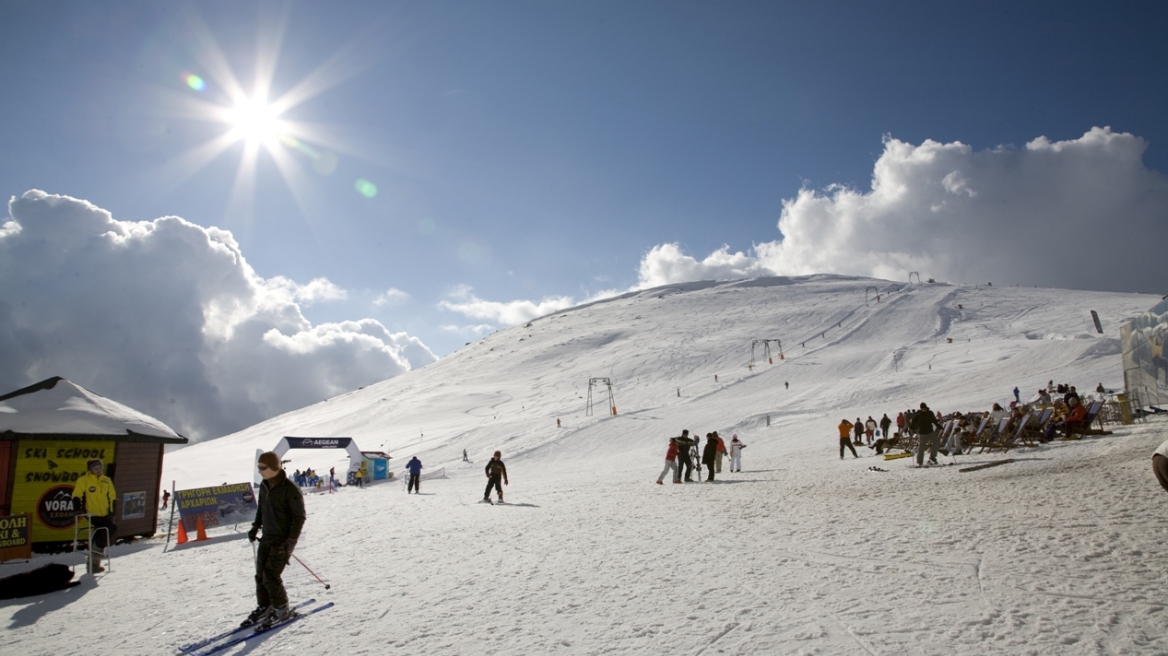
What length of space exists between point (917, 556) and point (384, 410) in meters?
64.8

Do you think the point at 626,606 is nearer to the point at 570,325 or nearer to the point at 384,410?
the point at 384,410

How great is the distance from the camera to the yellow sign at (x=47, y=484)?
11.9m

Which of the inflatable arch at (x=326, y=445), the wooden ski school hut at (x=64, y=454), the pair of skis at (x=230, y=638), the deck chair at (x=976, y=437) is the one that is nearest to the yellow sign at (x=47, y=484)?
the wooden ski school hut at (x=64, y=454)

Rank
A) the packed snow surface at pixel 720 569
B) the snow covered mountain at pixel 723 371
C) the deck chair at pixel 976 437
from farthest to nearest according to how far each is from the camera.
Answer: the snow covered mountain at pixel 723 371 < the deck chair at pixel 976 437 < the packed snow surface at pixel 720 569

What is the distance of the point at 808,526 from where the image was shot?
27.6ft

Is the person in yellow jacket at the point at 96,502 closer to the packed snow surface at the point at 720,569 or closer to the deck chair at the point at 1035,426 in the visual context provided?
the packed snow surface at the point at 720,569

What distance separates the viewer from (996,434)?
51.0ft

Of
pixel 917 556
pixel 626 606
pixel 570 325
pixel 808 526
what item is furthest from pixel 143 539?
pixel 570 325

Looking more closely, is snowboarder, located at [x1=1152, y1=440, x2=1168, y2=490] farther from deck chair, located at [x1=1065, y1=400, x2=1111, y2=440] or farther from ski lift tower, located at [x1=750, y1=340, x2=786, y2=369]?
ski lift tower, located at [x1=750, y1=340, x2=786, y2=369]

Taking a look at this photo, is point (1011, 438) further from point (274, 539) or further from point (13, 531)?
point (13, 531)

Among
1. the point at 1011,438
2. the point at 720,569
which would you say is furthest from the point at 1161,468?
the point at 1011,438

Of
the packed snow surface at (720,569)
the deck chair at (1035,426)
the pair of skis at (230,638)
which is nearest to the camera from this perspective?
the packed snow surface at (720,569)

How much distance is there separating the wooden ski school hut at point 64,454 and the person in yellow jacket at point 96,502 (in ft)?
9.64

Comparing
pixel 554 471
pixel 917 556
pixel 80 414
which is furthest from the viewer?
pixel 554 471
